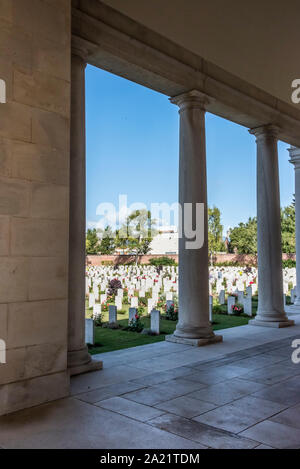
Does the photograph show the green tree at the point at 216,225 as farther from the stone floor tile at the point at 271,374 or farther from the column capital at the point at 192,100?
the stone floor tile at the point at 271,374

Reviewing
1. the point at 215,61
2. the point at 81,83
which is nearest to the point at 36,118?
the point at 81,83

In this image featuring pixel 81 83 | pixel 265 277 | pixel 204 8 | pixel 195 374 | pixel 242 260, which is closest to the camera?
pixel 195 374

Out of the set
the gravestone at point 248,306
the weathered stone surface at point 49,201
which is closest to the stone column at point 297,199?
the gravestone at point 248,306

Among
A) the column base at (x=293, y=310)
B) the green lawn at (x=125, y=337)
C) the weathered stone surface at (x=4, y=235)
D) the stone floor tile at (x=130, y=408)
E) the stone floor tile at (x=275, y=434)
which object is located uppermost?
the weathered stone surface at (x=4, y=235)

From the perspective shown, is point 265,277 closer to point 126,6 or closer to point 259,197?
point 259,197

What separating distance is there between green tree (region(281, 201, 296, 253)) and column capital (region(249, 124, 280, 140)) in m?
88.7

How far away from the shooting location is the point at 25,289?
998cm

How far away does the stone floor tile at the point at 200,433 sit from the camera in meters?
7.74

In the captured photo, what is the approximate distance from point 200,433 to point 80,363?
5834mm

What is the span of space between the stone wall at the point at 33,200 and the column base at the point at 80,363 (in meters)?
2.19

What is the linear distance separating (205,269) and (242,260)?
85007mm

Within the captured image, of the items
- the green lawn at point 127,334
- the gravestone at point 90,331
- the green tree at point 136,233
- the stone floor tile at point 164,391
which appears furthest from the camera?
the green tree at point 136,233

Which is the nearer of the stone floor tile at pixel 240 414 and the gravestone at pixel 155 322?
the stone floor tile at pixel 240 414

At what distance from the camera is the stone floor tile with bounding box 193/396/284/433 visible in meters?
8.73
